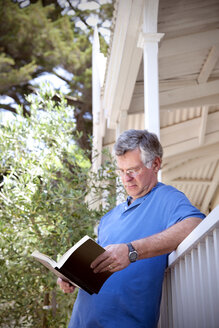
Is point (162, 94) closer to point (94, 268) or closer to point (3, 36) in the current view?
point (94, 268)

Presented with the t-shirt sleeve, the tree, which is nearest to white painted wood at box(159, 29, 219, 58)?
the t-shirt sleeve

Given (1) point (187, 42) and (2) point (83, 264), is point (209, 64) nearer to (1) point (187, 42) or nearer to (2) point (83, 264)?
(1) point (187, 42)

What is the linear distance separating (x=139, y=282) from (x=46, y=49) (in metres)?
16.4

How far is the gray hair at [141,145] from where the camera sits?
2250mm

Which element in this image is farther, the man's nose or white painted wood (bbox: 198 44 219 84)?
white painted wood (bbox: 198 44 219 84)

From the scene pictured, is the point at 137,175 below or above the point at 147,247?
above

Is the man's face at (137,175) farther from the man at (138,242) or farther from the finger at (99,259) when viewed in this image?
the finger at (99,259)

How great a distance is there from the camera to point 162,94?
643 cm

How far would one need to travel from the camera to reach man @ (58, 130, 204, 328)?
1.84m

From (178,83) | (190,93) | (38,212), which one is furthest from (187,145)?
(38,212)

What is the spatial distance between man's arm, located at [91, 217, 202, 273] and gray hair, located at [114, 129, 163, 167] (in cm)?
48

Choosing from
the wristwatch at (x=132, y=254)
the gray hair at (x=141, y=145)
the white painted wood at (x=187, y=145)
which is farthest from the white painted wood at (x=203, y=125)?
the wristwatch at (x=132, y=254)

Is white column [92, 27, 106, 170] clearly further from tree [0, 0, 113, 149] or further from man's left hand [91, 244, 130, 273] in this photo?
tree [0, 0, 113, 149]

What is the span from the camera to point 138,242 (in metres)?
1.84
